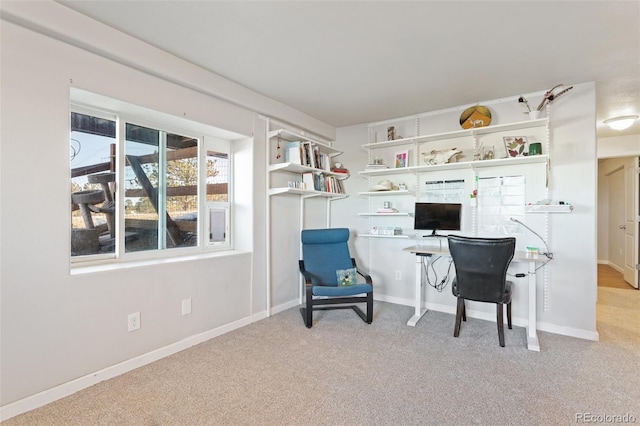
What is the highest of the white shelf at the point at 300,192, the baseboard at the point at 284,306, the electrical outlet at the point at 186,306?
the white shelf at the point at 300,192

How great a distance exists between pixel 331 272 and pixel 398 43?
94.0 inches

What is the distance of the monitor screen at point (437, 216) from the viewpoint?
11.5 ft

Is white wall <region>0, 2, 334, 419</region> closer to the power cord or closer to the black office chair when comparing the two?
the black office chair

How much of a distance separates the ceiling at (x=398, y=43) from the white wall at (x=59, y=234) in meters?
0.21

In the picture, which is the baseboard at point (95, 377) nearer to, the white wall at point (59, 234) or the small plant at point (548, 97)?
the white wall at point (59, 234)

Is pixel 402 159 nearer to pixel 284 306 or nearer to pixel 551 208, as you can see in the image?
pixel 551 208

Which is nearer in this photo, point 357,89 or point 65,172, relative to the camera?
point 65,172

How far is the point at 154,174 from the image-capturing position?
9.06 ft

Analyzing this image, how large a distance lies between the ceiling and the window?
2.38 ft

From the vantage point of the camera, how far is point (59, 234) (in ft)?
6.39

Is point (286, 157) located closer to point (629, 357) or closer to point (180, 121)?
point (180, 121)

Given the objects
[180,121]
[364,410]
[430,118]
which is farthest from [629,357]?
[180,121]

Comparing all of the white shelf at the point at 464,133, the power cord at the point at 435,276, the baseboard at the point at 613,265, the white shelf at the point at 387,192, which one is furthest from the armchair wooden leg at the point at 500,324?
the baseboard at the point at 613,265

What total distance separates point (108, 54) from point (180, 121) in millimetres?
678
